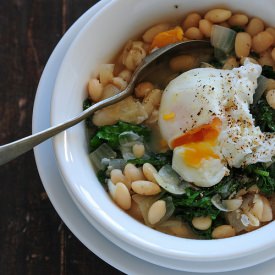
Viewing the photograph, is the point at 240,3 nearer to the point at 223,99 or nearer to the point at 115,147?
the point at 223,99

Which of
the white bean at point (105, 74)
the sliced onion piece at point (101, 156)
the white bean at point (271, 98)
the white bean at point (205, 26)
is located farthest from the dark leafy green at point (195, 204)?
the white bean at point (205, 26)

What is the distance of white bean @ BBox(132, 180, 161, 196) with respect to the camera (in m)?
2.03

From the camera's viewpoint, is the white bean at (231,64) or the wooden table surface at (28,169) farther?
the wooden table surface at (28,169)

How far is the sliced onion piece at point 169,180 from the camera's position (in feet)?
6.75

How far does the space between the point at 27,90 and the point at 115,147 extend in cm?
62

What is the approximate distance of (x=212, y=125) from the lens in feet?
6.79

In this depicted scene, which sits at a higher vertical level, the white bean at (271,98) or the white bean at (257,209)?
the white bean at (271,98)

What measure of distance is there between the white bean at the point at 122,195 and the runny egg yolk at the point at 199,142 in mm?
232

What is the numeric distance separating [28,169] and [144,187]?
0.67 meters

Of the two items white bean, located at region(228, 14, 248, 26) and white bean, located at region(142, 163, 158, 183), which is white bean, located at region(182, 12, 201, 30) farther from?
white bean, located at region(142, 163, 158, 183)

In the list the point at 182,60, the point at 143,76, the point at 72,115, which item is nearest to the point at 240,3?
the point at 182,60

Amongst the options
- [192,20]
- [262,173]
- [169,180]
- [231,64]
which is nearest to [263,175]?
[262,173]

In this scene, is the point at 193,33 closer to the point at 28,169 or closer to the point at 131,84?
the point at 131,84

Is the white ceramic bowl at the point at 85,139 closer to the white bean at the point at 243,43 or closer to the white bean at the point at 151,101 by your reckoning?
the white bean at the point at 243,43
